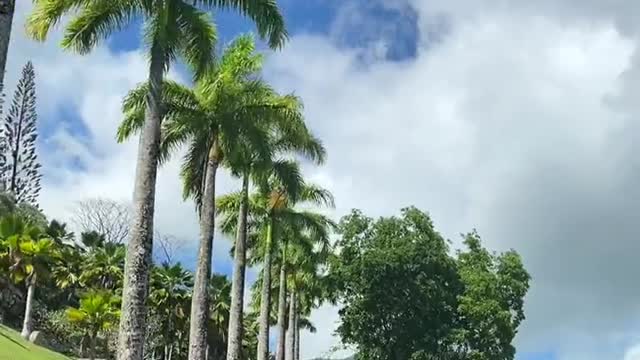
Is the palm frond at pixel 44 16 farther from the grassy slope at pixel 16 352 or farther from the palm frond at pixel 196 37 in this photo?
the grassy slope at pixel 16 352

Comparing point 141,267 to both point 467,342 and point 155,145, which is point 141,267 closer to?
point 155,145

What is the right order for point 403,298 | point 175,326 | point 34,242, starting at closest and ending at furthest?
point 34,242 → point 403,298 → point 175,326

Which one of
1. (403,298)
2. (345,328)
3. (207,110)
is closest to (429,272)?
(403,298)

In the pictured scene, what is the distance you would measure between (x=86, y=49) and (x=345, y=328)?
41.2 m

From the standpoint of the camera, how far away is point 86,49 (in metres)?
20.0

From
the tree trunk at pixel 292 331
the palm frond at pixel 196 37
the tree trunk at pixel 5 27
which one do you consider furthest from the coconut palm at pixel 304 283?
the tree trunk at pixel 5 27

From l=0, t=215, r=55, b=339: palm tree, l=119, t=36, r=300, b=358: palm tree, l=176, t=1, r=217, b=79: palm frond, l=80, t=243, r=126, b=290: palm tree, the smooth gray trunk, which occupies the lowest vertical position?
l=176, t=1, r=217, b=79: palm frond

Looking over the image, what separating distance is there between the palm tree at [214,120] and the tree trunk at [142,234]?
7.40 meters

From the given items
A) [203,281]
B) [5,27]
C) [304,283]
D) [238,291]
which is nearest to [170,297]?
[304,283]

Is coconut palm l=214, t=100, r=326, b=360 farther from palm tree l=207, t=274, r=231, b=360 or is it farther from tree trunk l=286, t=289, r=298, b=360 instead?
palm tree l=207, t=274, r=231, b=360

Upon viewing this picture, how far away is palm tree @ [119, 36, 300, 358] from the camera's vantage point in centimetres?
2662

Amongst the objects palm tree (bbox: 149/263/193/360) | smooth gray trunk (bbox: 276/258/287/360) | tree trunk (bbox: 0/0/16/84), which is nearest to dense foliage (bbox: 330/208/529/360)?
smooth gray trunk (bbox: 276/258/287/360)

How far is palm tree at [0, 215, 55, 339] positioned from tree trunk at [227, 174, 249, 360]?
79.1 ft

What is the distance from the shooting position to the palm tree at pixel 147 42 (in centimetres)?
1720
